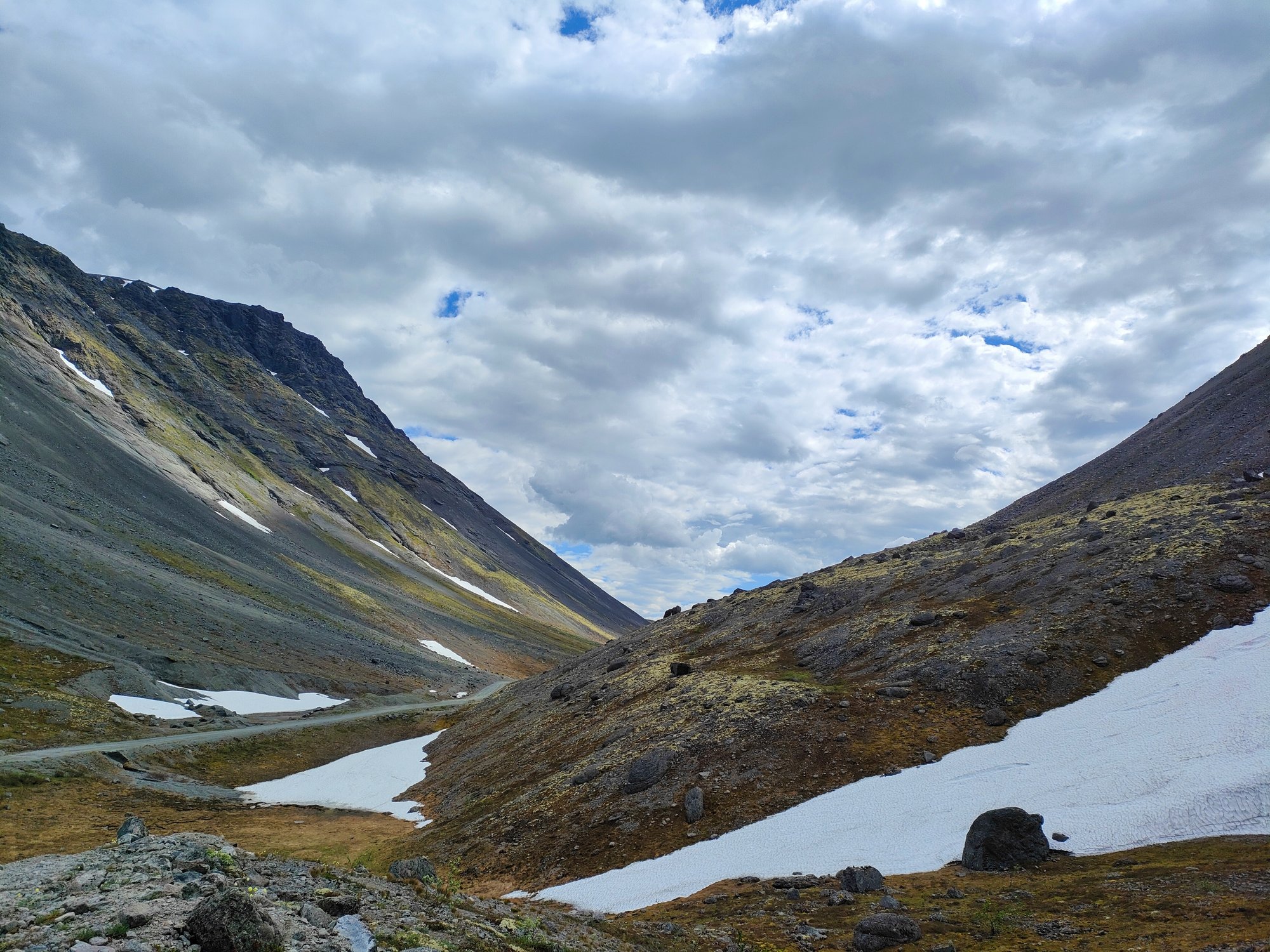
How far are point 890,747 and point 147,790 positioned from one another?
144ft

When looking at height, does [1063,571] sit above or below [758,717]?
above

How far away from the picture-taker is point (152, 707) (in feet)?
200

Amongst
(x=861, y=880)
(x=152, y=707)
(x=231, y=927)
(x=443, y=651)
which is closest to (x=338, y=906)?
(x=231, y=927)

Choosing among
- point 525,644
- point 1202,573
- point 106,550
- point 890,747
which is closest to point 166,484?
point 106,550

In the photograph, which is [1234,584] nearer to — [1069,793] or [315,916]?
[1069,793]

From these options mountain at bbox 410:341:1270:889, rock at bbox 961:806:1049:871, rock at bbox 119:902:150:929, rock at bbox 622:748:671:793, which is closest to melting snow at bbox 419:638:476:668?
mountain at bbox 410:341:1270:889

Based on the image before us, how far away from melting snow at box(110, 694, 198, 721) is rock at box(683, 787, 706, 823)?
55.0 meters

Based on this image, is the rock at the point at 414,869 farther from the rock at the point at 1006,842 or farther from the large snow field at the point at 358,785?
the large snow field at the point at 358,785

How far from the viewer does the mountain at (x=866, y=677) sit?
2834 cm

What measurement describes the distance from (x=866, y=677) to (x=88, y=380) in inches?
7326

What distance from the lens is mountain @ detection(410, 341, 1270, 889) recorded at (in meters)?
28.3

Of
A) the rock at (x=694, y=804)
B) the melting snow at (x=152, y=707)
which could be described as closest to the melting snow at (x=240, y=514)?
the melting snow at (x=152, y=707)

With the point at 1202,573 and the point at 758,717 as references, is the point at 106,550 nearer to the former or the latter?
the point at 758,717

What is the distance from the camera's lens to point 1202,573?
1335 inches
